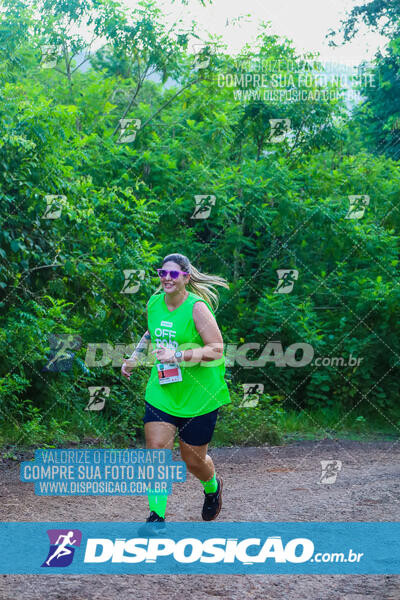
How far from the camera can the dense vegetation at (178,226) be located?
902 cm

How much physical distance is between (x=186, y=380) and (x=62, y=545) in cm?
137

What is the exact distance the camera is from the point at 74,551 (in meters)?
5.06

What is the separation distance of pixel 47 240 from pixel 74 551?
16.5 ft

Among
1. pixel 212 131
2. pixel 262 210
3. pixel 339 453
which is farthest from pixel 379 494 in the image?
pixel 212 131

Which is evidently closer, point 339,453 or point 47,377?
point 47,377

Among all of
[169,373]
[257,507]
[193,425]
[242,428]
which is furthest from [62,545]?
[242,428]

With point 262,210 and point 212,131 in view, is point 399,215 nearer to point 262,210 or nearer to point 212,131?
point 262,210

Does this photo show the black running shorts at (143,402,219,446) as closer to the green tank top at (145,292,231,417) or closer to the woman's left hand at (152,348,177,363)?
the green tank top at (145,292,231,417)

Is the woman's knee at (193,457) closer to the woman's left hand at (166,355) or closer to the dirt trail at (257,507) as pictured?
the woman's left hand at (166,355)

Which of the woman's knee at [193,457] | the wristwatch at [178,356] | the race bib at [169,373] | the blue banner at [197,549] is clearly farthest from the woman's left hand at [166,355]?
the blue banner at [197,549]

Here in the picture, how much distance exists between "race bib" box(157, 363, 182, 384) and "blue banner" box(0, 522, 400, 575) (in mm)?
1012

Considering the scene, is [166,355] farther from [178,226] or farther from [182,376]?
[178,226]

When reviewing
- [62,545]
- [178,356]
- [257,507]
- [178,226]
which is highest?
[178,226]

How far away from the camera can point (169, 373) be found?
5.32 m
